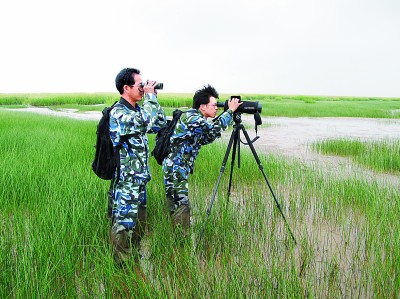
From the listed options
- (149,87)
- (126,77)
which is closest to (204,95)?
(149,87)

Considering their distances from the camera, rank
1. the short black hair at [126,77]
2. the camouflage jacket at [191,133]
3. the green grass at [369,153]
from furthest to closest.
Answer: the green grass at [369,153] → the camouflage jacket at [191,133] → the short black hair at [126,77]

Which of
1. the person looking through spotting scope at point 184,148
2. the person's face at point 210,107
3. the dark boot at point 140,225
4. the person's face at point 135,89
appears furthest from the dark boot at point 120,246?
the person's face at point 210,107

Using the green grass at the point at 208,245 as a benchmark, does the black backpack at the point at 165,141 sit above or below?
above

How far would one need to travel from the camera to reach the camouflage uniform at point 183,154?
2.75 metres

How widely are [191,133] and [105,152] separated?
781 millimetres

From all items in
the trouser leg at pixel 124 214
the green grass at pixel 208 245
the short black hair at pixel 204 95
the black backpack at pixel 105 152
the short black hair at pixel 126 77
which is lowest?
the green grass at pixel 208 245

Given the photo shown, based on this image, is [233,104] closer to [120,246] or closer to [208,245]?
[208,245]

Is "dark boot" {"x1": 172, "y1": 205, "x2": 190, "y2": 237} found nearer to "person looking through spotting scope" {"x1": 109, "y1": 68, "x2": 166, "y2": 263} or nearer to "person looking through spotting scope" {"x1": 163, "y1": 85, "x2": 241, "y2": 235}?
"person looking through spotting scope" {"x1": 163, "y1": 85, "x2": 241, "y2": 235}

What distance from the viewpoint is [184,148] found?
9.43 ft

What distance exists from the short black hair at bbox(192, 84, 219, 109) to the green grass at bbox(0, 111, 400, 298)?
108 centimetres

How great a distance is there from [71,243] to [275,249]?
5.62 ft

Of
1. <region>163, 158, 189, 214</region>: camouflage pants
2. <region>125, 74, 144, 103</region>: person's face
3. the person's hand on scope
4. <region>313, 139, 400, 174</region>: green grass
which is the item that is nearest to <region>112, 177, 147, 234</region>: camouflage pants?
<region>163, 158, 189, 214</region>: camouflage pants

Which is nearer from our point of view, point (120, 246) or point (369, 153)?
point (120, 246)

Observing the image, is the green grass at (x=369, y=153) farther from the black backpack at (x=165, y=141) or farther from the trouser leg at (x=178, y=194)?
the black backpack at (x=165, y=141)
